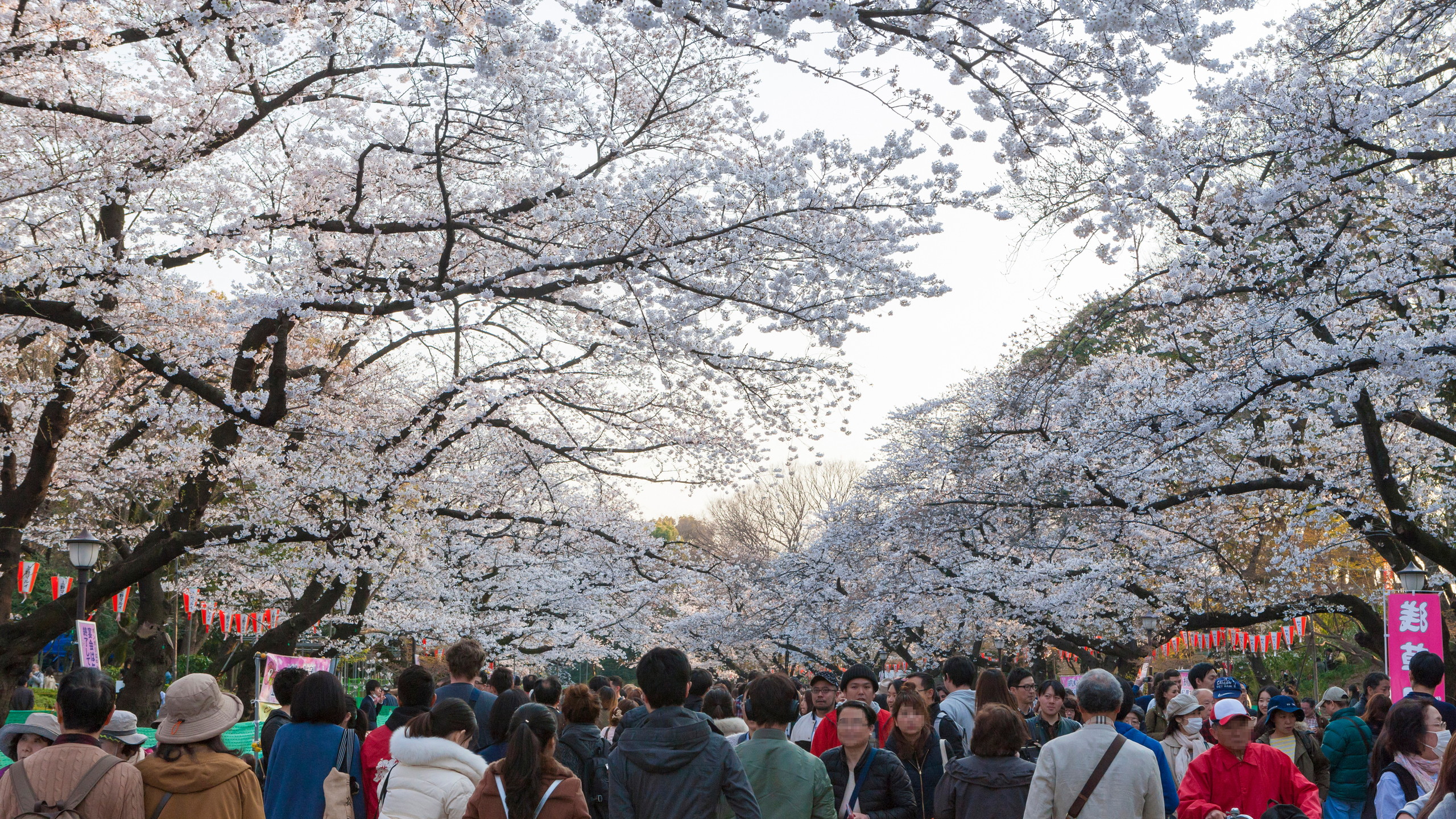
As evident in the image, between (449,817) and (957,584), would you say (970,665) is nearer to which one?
(449,817)

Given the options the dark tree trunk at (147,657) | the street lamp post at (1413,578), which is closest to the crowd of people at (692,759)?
the street lamp post at (1413,578)

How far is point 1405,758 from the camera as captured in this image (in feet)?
15.5

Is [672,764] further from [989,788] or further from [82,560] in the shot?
[82,560]

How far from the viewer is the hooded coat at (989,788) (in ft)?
14.5

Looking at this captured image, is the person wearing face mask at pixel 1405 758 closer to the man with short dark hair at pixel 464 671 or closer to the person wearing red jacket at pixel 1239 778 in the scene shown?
the person wearing red jacket at pixel 1239 778

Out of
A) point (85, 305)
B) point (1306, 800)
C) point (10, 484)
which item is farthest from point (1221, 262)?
point (10, 484)

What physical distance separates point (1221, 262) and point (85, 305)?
1143 cm

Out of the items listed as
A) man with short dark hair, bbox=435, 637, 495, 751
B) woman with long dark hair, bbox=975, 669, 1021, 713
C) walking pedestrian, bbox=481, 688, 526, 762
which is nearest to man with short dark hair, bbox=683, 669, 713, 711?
man with short dark hair, bbox=435, 637, 495, 751

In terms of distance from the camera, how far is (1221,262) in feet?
38.4

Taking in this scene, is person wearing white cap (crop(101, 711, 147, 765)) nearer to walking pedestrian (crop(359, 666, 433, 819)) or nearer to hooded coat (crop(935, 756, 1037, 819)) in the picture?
walking pedestrian (crop(359, 666, 433, 819))

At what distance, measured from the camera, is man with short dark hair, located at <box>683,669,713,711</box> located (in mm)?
7059

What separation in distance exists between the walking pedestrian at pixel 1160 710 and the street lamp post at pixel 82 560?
10261 millimetres

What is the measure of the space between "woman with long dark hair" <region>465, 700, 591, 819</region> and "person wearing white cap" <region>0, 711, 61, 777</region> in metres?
1.60

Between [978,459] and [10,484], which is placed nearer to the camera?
[10,484]
